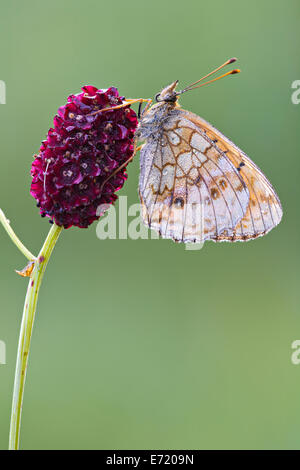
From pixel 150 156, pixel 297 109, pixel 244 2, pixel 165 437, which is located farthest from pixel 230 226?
pixel 244 2

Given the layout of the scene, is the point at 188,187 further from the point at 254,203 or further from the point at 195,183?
the point at 254,203

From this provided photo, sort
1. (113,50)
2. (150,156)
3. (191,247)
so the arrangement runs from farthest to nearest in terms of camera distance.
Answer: (113,50) < (191,247) < (150,156)

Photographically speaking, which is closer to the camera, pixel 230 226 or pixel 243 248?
pixel 230 226

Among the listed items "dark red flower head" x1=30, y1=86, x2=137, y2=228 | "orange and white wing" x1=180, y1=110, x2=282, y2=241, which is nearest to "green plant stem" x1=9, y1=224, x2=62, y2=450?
"dark red flower head" x1=30, y1=86, x2=137, y2=228

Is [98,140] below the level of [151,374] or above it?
above

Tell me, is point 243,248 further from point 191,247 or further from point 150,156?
point 150,156

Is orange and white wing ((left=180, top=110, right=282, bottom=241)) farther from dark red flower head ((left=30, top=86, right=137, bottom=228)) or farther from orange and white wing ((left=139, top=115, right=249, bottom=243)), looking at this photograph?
dark red flower head ((left=30, top=86, right=137, bottom=228))
